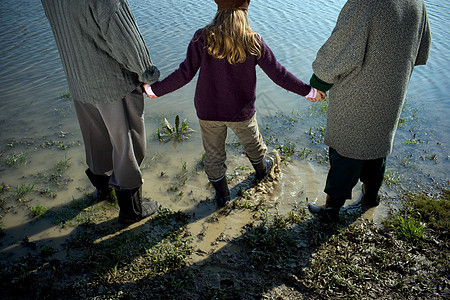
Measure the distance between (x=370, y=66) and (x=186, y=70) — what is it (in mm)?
1500

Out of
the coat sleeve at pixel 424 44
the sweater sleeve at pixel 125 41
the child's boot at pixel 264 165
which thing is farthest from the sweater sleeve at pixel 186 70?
the coat sleeve at pixel 424 44

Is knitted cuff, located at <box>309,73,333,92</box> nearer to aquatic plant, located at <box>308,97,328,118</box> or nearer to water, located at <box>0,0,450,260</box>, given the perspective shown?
water, located at <box>0,0,450,260</box>

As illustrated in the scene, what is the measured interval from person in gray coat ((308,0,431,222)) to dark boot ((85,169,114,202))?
231cm

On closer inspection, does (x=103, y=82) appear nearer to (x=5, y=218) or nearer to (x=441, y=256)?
(x=5, y=218)

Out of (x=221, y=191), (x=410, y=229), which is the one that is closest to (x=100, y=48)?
(x=221, y=191)

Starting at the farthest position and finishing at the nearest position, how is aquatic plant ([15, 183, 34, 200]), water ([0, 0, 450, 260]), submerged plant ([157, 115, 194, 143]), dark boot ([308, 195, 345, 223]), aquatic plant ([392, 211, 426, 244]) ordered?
1. submerged plant ([157, 115, 194, 143])
2. water ([0, 0, 450, 260])
3. aquatic plant ([15, 183, 34, 200])
4. dark boot ([308, 195, 345, 223])
5. aquatic plant ([392, 211, 426, 244])

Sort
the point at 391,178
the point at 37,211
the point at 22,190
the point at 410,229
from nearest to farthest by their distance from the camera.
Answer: the point at 410,229
the point at 37,211
the point at 22,190
the point at 391,178

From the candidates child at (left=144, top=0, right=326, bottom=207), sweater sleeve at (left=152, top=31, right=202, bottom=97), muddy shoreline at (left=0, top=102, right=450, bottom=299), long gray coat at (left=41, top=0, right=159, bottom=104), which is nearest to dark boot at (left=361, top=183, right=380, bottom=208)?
muddy shoreline at (left=0, top=102, right=450, bottom=299)

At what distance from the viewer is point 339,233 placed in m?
3.18

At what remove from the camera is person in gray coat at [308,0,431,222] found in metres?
2.36

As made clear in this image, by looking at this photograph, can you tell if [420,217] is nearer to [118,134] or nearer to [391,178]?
[391,178]

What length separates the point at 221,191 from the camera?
346cm

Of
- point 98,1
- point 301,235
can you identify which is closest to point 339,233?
point 301,235

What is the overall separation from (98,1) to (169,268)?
218cm
